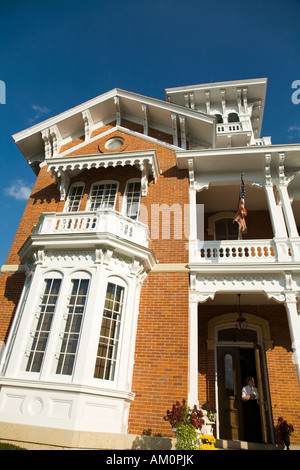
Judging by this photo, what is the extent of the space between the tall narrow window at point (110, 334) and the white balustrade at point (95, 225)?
1.52 meters

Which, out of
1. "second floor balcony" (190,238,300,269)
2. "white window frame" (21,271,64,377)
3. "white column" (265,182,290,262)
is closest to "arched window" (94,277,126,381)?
"white window frame" (21,271,64,377)

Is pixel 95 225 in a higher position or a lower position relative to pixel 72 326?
higher

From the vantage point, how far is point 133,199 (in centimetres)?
1113

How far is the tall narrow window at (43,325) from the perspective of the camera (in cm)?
746

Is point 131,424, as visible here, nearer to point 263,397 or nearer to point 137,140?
point 263,397

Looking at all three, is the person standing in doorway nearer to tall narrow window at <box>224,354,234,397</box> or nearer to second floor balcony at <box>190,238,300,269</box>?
tall narrow window at <box>224,354,234,397</box>

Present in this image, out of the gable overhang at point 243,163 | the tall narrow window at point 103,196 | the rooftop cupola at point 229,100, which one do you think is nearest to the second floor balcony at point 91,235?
the tall narrow window at point 103,196

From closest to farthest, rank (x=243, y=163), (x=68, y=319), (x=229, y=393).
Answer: (x=68, y=319) → (x=229, y=393) → (x=243, y=163)

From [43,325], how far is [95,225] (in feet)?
9.73

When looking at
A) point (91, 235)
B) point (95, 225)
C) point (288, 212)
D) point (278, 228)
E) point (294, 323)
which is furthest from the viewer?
point (288, 212)

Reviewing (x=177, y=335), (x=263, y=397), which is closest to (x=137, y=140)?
(x=177, y=335)

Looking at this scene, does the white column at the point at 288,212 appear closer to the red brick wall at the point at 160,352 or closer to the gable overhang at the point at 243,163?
the gable overhang at the point at 243,163

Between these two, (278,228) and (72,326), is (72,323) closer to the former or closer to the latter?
(72,326)

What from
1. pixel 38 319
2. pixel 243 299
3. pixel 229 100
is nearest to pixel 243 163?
pixel 243 299
